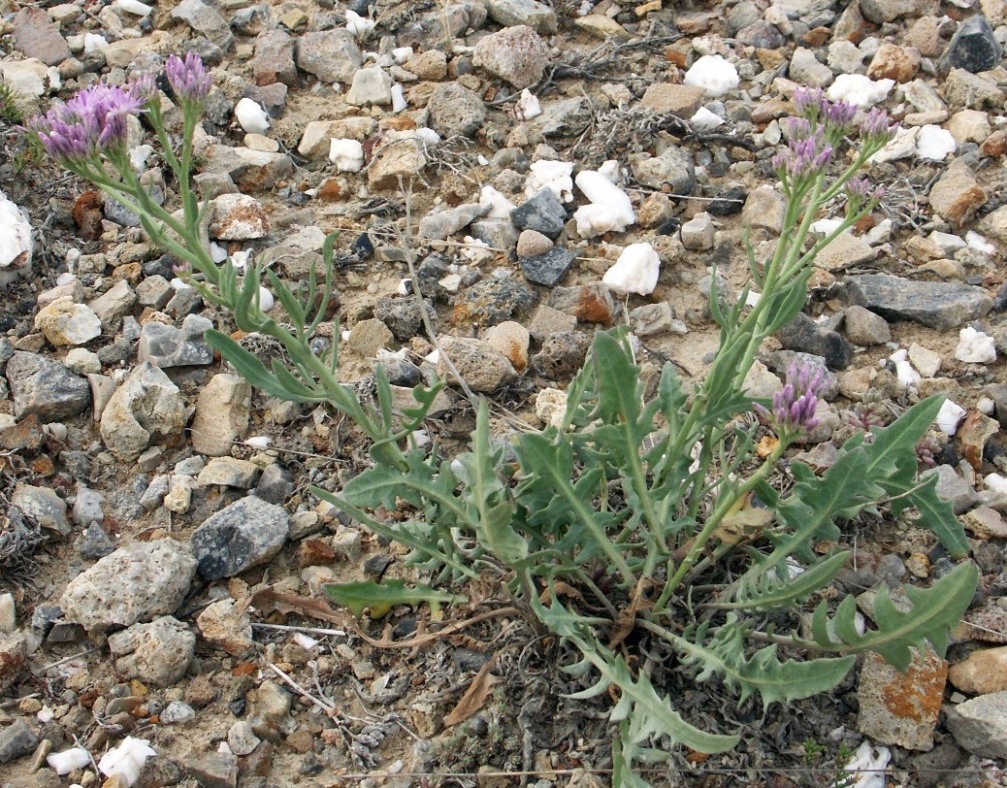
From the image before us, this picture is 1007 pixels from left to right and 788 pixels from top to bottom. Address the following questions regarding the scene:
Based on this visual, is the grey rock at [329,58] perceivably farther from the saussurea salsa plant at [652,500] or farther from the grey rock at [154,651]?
the grey rock at [154,651]

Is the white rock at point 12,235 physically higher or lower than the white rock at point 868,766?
higher

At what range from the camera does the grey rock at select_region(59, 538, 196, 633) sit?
9.79ft

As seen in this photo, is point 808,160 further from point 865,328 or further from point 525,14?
point 525,14

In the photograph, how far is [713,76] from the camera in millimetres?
4992

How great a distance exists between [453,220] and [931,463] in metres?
2.10

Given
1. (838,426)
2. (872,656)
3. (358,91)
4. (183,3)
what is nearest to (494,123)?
(358,91)

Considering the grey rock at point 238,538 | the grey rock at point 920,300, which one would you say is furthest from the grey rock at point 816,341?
the grey rock at point 238,538

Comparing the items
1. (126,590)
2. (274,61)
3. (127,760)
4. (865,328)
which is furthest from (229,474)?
(274,61)

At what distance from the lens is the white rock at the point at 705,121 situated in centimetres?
476

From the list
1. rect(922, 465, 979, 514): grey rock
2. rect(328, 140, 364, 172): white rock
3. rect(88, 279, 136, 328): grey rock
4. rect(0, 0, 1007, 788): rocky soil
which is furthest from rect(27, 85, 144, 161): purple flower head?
rect(922, 465, 979, 514): grey rock

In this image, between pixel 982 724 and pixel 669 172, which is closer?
pixel 982 724

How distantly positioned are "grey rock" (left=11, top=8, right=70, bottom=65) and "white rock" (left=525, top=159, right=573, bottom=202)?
238 cm

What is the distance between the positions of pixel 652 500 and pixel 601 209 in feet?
6.59

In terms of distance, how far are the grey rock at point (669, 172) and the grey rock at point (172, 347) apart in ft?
6.57
